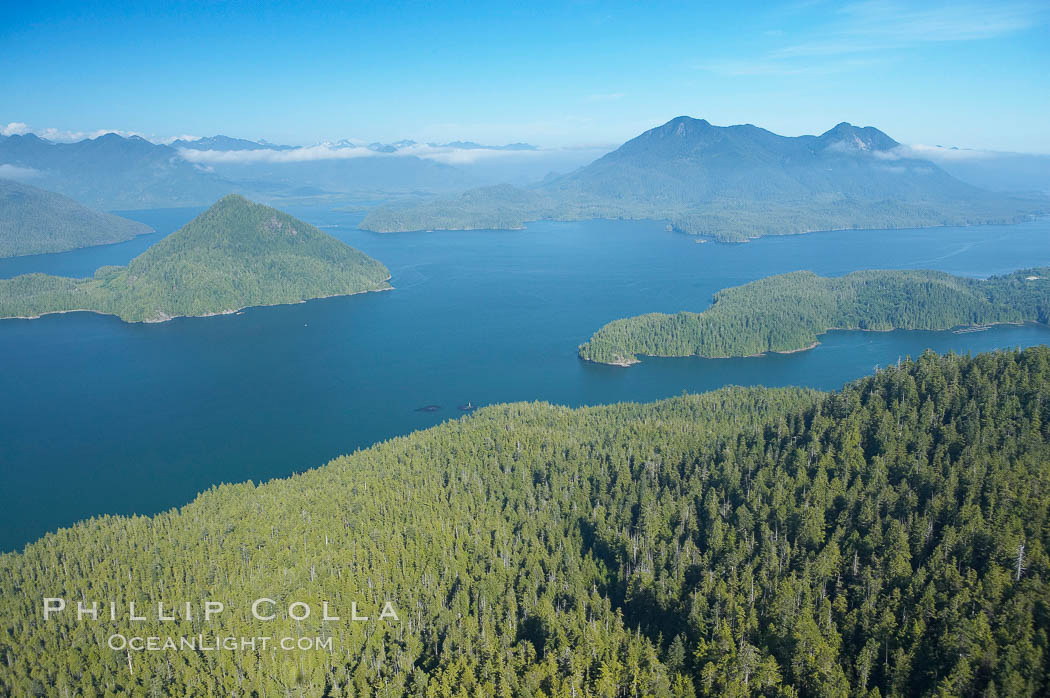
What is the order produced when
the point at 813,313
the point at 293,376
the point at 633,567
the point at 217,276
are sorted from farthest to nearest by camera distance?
1. the point at 217,276
2. the point at 813,313
3. the point at 293,376
4. the point at 633,567

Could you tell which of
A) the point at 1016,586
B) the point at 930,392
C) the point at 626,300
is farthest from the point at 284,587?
the point at 626,300

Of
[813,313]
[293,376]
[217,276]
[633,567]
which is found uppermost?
[217,276]

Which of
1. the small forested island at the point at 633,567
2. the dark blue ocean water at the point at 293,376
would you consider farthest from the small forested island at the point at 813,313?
the small forested island at the point at 633,567

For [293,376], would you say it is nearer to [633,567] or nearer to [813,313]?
[633,567]

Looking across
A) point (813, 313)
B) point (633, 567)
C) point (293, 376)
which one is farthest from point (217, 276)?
point (633, 567)

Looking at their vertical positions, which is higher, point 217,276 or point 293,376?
point 217,276

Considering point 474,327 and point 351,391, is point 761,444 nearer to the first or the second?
point 351,391
